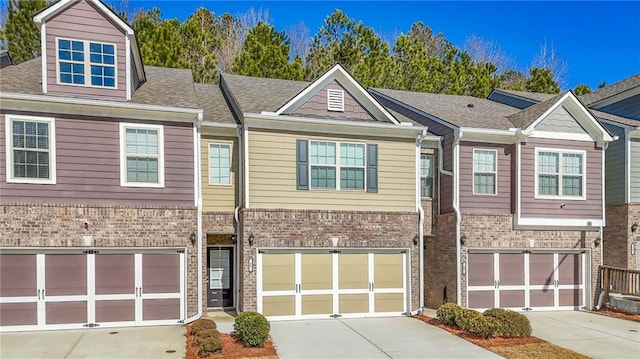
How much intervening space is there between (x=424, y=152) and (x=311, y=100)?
4.25 meters

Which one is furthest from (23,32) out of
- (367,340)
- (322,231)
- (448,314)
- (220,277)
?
(448,314)

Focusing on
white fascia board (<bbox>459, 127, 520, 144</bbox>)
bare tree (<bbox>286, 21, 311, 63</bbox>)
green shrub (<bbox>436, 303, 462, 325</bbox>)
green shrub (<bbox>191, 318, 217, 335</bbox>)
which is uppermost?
bare tree (<bbox>286, 21, 311, 63</bbox>)

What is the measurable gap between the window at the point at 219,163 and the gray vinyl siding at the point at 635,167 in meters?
13.3

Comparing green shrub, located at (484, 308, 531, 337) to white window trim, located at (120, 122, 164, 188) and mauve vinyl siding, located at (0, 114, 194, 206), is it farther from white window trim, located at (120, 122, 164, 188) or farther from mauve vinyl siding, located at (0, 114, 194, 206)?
white window trim, located at (120, 122, 164, 188)

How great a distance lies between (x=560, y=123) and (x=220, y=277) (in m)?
11.7

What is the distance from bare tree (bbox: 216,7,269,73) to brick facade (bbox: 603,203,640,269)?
20456 mm

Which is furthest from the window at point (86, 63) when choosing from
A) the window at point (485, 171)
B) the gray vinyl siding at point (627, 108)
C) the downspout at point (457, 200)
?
the gray vinyl siding at point (627, 108)

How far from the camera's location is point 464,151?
14.9 meters

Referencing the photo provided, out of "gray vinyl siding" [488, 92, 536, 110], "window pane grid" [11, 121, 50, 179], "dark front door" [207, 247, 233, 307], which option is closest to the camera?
"window pane grid" [11, 121, 50, 179]

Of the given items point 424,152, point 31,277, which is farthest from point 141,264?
point 424,152

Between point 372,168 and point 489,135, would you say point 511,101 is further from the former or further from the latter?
point 372,168

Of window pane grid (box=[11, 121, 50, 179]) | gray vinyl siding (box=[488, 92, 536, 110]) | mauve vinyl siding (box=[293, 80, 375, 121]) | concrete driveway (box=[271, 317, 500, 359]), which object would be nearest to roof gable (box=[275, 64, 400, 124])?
mauve vinyl siding (box=[293, 80, 375, 121])

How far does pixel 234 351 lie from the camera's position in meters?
9.86

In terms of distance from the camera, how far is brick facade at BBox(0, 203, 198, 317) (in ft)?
37.3
